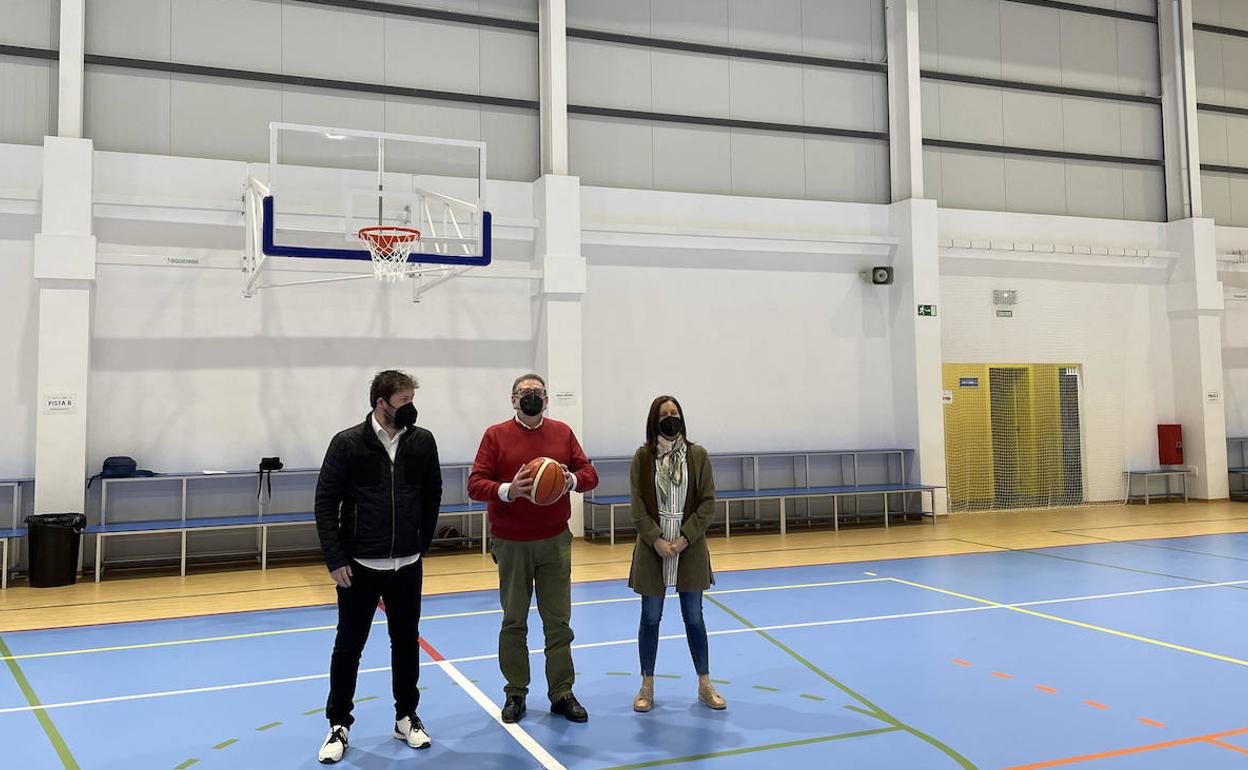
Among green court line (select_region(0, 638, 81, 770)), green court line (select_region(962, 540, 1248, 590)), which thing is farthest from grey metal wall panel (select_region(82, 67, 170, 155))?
green court line (select_region(962, 540, 1248, 590))

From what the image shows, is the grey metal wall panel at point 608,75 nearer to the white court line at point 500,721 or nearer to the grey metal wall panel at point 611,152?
the grey metal wall panel at point 611,152

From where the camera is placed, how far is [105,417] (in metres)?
11.2

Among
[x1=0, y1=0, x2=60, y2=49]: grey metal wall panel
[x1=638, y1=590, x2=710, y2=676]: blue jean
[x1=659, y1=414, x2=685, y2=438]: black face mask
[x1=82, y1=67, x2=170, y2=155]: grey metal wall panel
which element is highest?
[x1=0, y1=0, x2=60, y2=49]: grey metal wall panel

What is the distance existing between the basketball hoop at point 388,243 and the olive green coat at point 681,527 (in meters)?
5.61

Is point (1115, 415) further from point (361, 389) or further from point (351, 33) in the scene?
point (351, 33)

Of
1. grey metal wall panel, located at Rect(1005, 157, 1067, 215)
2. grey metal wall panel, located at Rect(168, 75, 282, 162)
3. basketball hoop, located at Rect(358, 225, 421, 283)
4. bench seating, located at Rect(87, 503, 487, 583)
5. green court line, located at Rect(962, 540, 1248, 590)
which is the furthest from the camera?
grey metal wall panel, located at Rect(1005, 157, 1067, 215)

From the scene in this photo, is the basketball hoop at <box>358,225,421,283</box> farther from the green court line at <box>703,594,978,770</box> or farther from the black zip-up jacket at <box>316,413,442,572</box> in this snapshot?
the black zip-up jacket at <box>316,413,442,572</box>

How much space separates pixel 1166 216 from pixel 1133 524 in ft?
21.2

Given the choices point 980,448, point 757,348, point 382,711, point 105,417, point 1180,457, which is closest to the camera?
point 382,711

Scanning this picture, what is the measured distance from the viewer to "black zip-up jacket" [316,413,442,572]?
15.2 ft

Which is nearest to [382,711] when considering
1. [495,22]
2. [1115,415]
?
[495,22]

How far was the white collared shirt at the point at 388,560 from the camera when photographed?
4691mm

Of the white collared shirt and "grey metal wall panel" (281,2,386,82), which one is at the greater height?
"grey metal wall panel" (281,2,386,82)

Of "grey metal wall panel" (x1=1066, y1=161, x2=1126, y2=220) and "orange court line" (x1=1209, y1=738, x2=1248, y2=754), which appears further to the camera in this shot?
"grey metal wall panel" (x1=1066, y1=161, x2=1126, y2=220)
